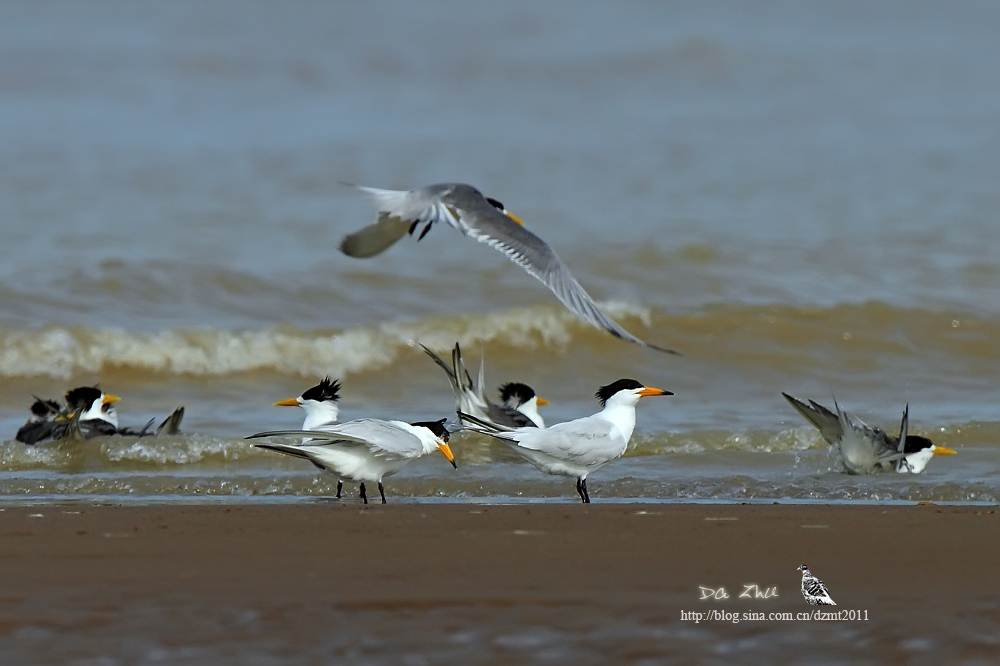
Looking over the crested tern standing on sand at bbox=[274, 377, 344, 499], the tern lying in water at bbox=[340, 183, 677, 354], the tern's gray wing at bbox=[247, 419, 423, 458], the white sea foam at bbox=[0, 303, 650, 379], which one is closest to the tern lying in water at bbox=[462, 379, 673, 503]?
the tern's gray wing at bbox=[247, 419, 423, 458]

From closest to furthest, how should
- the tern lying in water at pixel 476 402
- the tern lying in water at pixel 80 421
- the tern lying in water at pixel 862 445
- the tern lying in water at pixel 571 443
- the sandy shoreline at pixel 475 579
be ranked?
the sandy shoreline at pixel 475 579 → the tern lying in water at pixel 571 443 → the tern lying in water at pixel 862 445 → the tern lying in water at pixel 476 402 → the tern lying in water at pixel 80 421

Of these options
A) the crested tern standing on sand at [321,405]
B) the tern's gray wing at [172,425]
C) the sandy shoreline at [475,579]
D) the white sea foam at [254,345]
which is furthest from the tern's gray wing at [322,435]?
the white sea foam at [254,345]

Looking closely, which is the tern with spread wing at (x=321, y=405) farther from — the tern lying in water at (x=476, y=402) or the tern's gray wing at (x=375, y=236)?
the tern's gray wing at (x=375, y=236)

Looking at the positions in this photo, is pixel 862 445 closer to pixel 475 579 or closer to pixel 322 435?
A: pixel 322 435

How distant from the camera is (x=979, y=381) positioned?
10195mm

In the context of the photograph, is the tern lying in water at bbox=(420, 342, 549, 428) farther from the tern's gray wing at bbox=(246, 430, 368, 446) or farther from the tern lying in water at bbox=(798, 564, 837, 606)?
the tern lying in water at bbox=(798, 564, 837, 606)

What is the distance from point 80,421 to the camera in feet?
25.6

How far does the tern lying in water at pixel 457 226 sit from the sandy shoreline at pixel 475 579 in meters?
1.16

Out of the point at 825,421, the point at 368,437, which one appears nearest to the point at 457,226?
the point at 368,437
